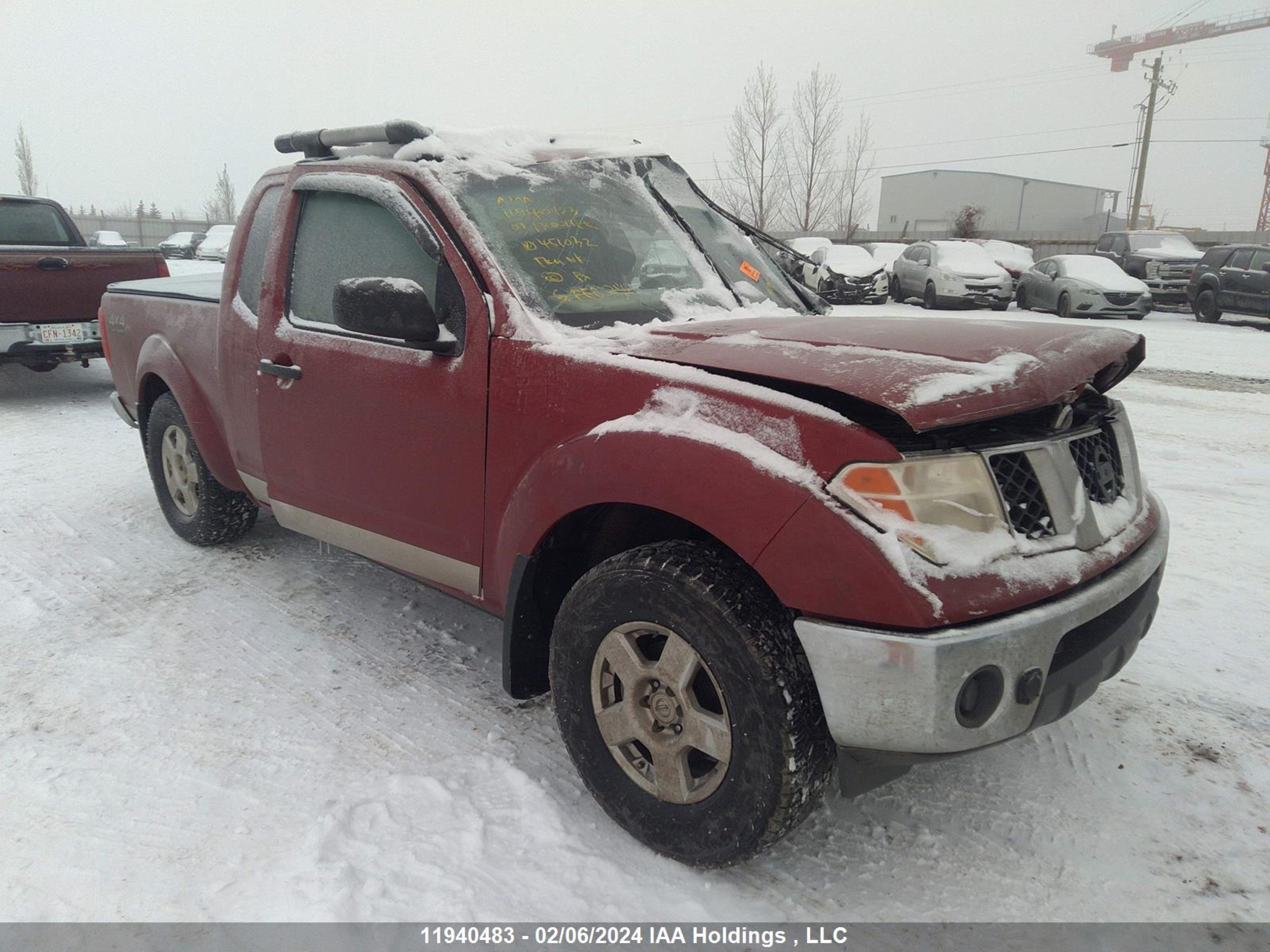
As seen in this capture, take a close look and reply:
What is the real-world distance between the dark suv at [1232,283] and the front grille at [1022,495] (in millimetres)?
17298

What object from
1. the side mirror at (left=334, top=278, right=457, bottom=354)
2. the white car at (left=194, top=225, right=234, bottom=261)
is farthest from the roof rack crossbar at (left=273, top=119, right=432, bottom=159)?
the white car at (left=194, top=225, right=234, bottom=261)

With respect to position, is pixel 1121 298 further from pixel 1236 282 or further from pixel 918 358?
pixel 918 358

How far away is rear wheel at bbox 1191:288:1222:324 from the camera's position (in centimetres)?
1700

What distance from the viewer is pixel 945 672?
1817mm

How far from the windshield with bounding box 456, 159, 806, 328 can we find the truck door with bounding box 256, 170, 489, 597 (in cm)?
20

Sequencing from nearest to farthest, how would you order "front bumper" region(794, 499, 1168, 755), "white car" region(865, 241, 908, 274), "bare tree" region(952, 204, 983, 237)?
"front bumper" region(794, 499, 1168, 755) → "white car" region(865, 241, 908, 274) → "bare tree" region(952, 204, 983, 237)

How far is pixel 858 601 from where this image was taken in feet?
6.11

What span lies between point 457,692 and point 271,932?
117 cm

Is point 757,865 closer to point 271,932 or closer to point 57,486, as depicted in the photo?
point 271,932

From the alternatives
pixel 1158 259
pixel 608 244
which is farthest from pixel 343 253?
pixel 1158 259

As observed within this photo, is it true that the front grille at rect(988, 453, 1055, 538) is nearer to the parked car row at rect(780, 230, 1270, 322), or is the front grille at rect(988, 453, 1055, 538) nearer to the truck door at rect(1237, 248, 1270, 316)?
the parked car row at rect(780, 230, 1270, 322)

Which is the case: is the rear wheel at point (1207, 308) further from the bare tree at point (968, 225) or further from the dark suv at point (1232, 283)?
the bare tree at point (968, 225)

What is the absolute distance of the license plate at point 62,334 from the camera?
7.61m

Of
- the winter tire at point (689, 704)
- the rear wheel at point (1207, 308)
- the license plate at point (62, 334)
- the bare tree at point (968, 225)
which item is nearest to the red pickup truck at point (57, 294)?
the license plate at point (62, 334)
